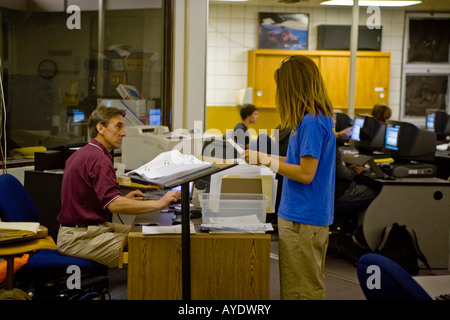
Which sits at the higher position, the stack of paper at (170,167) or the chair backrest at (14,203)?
the stack of paper at (170,167)

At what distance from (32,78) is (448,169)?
4.57 meters

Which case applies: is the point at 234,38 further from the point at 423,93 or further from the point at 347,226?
the point at 347,226

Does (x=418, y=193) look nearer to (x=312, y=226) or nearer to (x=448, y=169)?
(x=448, y=169)

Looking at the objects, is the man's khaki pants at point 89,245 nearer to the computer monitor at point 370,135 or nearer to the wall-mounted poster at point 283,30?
the computer monitor at point 370,135

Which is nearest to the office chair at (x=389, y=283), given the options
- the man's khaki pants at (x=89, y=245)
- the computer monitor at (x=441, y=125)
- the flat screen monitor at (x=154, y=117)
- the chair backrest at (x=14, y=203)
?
the man's khaki pants at (x=89, y=245)

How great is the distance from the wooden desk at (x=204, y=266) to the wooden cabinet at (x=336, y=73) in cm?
708

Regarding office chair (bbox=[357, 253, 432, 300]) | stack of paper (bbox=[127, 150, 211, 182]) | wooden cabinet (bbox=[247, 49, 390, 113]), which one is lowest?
office chair (bbox=[357, 253, 432, 300])

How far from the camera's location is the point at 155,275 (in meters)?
2.40

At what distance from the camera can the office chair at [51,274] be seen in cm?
297

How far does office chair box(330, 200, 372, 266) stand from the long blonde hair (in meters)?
2.32

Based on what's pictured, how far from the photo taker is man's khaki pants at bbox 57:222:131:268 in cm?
303

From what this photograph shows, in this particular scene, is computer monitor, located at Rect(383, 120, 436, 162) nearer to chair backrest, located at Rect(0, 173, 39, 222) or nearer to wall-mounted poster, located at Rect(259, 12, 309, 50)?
chair backrest, located at Rect(0, 173, 39, 222)

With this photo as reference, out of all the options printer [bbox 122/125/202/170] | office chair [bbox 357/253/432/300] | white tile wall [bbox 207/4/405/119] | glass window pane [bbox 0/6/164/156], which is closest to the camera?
office chair [bbox 357/253/432/300]

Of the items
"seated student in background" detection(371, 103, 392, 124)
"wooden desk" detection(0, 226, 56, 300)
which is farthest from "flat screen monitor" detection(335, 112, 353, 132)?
"wooden desk" detection(0, 226, 56, 300)
